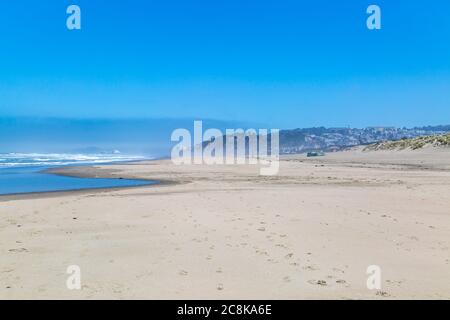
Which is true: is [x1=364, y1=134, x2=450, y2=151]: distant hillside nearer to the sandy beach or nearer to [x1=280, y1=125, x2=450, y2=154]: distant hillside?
the sandy beach

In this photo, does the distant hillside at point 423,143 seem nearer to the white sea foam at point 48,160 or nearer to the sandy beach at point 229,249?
the sandy beach at point 229,249

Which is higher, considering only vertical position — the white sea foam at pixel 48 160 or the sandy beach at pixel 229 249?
the sandy beach at pixel 229 249

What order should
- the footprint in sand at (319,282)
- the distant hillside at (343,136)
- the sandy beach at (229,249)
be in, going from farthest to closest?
the distant hillside at (343,136) < the footprint in sand at (319,282) < the sandy beach at (229,249)

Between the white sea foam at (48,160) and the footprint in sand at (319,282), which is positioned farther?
the white sea foam at (48,160)

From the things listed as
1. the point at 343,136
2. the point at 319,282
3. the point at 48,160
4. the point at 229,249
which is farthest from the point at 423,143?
the point at 343,136

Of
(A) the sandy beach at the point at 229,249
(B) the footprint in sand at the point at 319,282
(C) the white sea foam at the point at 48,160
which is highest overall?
(A) the sandy beach at the point at 229,249

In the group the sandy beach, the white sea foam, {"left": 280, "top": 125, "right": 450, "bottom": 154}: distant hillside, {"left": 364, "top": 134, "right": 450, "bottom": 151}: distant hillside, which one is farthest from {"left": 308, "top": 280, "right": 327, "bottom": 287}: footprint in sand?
{"left": 280, "top": 125, "right": 450, "bottom": 154}: distant hillside

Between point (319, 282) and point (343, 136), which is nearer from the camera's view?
point (319, 282)

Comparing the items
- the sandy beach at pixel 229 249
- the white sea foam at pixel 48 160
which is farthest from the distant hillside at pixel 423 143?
the white sea foam at pixel 48 160

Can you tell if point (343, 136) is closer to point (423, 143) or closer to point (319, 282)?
point (423, 143)
